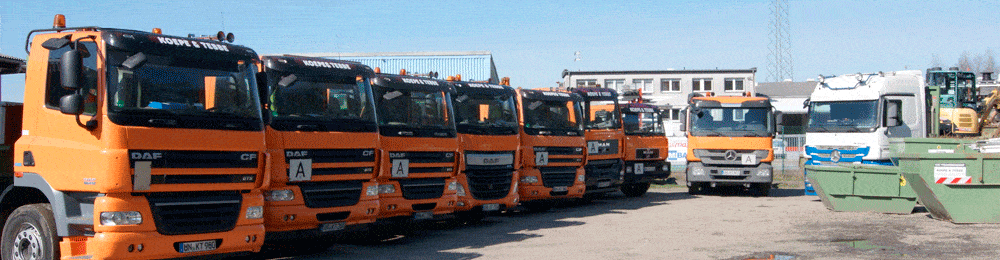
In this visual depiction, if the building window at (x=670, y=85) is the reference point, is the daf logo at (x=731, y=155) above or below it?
below

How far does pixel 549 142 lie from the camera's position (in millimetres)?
15453

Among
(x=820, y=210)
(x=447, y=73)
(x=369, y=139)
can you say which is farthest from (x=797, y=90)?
(x=369, y=139)

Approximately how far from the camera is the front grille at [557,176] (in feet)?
50.5

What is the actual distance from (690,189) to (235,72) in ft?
48.7

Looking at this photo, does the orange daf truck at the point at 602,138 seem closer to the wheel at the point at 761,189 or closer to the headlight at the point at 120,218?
the wheel at the point at 761,189

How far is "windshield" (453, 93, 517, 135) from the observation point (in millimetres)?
13508

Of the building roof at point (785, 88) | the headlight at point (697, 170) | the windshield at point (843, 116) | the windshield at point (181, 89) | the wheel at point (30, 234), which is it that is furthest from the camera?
the building roof at point (785, 88)

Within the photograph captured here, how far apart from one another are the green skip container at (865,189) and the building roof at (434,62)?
16953 millimetres

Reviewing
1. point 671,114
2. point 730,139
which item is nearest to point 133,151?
point 730,139

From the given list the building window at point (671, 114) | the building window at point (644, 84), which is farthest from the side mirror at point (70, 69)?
the building window at point (644, 84)

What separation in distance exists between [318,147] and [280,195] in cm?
70

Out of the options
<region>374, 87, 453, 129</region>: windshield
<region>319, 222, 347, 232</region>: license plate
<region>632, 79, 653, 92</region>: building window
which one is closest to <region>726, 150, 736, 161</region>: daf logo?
<region>374, 87, 453, 129</region>: windshield

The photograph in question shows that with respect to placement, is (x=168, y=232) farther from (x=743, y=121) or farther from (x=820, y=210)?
(x=743, y=121)

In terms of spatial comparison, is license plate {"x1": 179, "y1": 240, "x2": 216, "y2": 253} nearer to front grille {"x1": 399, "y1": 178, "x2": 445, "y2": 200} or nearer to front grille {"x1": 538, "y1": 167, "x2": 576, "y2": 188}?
front grille {"x1": 399, "y1": 178, "x2": 445, "y2": 200}
